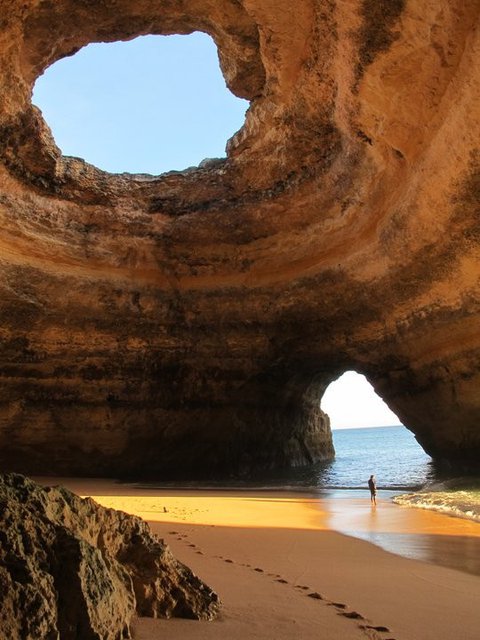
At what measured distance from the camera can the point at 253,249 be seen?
37.2ft

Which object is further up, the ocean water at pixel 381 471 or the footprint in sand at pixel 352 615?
the footprint in sand at pixel 352 615

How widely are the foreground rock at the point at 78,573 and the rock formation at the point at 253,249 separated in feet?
18.1

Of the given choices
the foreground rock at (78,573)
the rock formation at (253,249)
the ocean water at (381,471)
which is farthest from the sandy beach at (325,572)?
the ocean water at (381,471)

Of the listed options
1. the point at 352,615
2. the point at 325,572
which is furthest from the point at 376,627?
the point at 325,572

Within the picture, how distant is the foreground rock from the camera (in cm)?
160

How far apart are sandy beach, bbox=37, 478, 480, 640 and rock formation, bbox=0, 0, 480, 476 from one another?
4.66 m

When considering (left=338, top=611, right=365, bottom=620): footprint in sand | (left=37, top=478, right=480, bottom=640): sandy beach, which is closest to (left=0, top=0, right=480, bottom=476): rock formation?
(left=37, top=478, right=480, bottom=640): sandy beach

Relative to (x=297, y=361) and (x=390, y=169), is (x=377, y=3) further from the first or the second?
(x=297, y=361)

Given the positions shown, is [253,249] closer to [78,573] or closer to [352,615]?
[352,615]

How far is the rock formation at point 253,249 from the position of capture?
6906 millimetres

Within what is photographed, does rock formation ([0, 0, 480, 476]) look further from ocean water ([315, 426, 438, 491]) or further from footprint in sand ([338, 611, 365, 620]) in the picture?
footprint in sand ([338, 611, 365, 620])

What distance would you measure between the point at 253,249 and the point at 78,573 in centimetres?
987

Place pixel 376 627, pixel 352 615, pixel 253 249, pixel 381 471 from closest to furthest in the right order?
pixel 376 627 → pixel 352 615 → pixel 253 249 → pixel 381 471

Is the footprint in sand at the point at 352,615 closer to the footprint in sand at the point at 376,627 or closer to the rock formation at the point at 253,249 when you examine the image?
the footprint in sand at the point at 376,627
